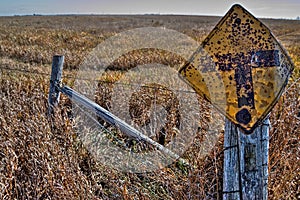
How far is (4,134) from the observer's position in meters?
3.05

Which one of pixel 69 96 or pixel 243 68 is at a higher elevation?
pixel 243 68

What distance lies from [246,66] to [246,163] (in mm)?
398

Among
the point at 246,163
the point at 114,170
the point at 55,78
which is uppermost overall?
the point at 55,78

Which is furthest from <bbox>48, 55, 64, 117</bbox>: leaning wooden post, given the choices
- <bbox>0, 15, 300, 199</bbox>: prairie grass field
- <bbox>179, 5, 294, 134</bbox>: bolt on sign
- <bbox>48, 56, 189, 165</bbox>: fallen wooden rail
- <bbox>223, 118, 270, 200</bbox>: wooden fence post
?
<bbox>179, 5, 294, 134</bbox>: bolt on sign

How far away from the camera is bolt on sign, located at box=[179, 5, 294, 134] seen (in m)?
1.07

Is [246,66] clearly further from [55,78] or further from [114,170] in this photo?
[55,78]

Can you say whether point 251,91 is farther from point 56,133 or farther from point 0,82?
point 0,82

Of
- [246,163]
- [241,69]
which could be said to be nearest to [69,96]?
[246,163]

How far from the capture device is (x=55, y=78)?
12.2 ft

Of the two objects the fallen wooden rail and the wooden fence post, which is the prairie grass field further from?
the wooden fence post

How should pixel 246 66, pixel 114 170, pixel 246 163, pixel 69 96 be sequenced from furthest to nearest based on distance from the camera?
1. pixel 69 96
2. pixel 114 170
3. pixel 246 163
4. pixel 246 66

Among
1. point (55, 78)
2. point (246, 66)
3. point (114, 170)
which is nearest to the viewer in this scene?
point (246, 66)

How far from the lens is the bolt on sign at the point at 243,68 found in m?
1.07

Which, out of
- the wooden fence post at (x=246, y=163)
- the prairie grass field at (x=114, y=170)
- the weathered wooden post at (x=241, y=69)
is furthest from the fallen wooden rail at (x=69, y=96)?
the weathered wooden post at (x=241, y=69)
